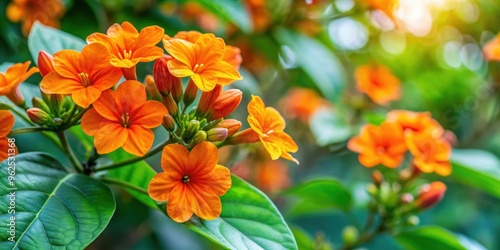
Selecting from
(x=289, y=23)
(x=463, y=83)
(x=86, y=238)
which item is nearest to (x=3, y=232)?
(x=86, y=238)

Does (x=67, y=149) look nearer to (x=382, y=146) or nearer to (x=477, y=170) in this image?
(x=382, y=146)

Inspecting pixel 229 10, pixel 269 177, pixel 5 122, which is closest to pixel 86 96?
pixel 5 122

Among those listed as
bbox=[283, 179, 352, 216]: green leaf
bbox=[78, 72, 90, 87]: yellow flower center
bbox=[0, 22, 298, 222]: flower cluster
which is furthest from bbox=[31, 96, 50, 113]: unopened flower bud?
bbox=[283, 179, 352, 216]: green leaf

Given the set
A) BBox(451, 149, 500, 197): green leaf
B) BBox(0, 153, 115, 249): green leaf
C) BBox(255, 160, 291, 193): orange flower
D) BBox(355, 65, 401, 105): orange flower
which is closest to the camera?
BBox(0, 153, 115, 249): green leaf

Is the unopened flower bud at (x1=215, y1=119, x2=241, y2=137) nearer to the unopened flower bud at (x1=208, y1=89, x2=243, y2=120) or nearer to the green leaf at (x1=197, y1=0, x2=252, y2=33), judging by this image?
the unopened flower bud at (x1=208, y1=89, x2=243, y2=120)

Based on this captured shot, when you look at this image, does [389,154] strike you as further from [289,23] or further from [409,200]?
[289,23]

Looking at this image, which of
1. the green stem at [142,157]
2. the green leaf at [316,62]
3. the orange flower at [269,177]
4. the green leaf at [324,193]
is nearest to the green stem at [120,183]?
the green stem at [142,157]

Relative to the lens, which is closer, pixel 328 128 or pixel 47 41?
pixel 47 41
